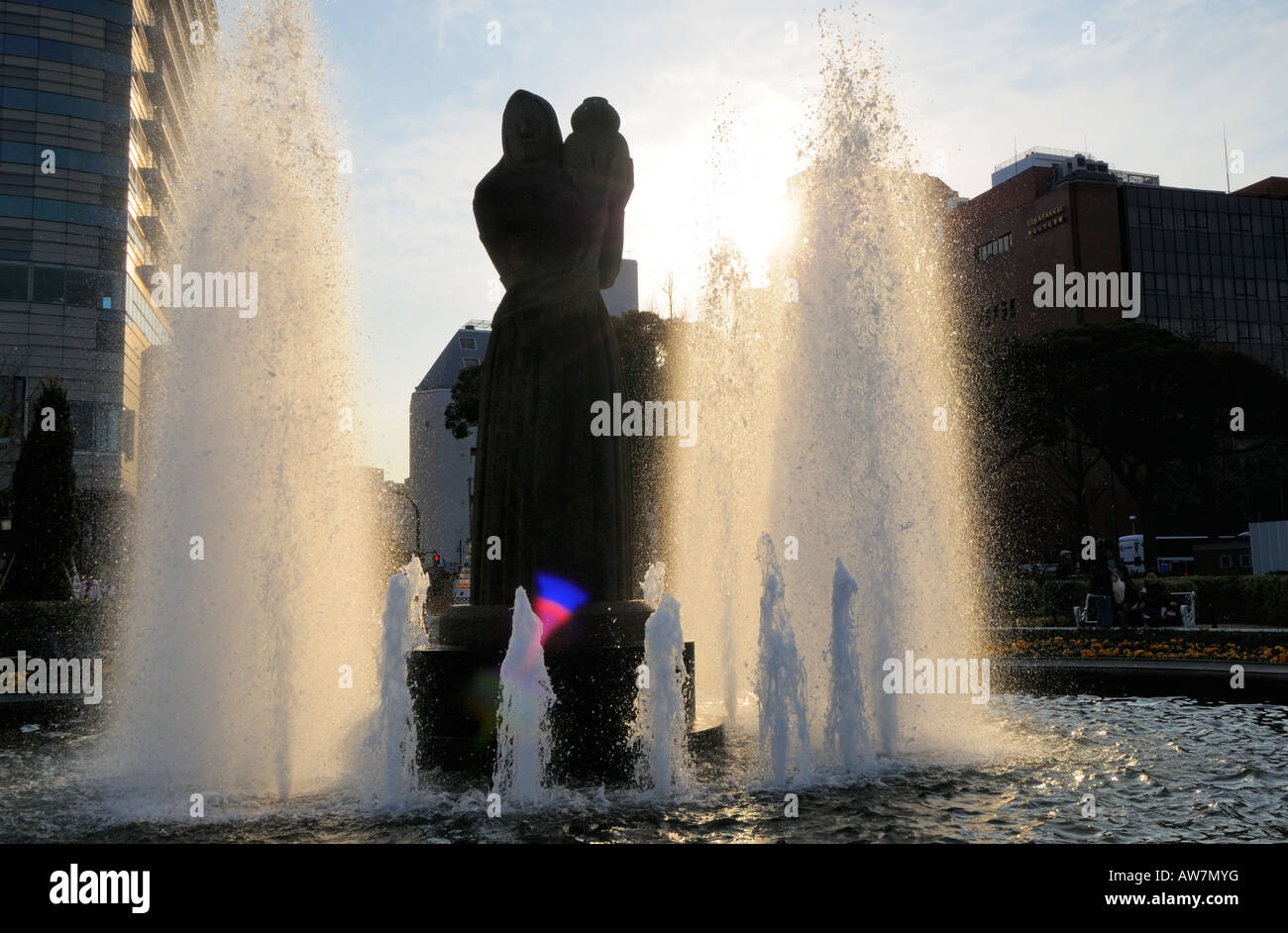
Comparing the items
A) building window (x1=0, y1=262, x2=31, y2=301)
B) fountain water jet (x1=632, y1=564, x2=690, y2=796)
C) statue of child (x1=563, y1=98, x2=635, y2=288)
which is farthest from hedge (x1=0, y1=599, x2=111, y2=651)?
building window (x1=0, y1=262, x2=31, y2=301)

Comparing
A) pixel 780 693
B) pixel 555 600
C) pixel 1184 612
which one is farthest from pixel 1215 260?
pixel 555 600

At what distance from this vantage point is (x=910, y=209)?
403 inches

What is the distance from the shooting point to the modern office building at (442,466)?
251ft

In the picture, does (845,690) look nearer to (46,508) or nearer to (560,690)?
(560,690)

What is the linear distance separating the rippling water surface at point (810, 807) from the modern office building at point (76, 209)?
3479cm

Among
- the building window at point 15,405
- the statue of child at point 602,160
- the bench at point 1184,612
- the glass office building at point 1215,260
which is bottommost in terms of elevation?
the bench at point 1184,612

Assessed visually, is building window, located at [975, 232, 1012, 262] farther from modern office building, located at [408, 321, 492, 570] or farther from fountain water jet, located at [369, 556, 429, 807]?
fountain water jet, located at [369, 556, 429, 807]

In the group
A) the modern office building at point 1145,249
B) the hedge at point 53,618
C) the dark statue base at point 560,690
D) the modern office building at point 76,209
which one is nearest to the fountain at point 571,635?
the dark statue base at point 560,690

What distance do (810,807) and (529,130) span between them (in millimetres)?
4569

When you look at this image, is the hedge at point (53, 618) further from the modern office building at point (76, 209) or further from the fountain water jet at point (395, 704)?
the modern office building at point (76, 209)

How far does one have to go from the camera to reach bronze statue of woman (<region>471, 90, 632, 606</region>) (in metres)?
6.29
